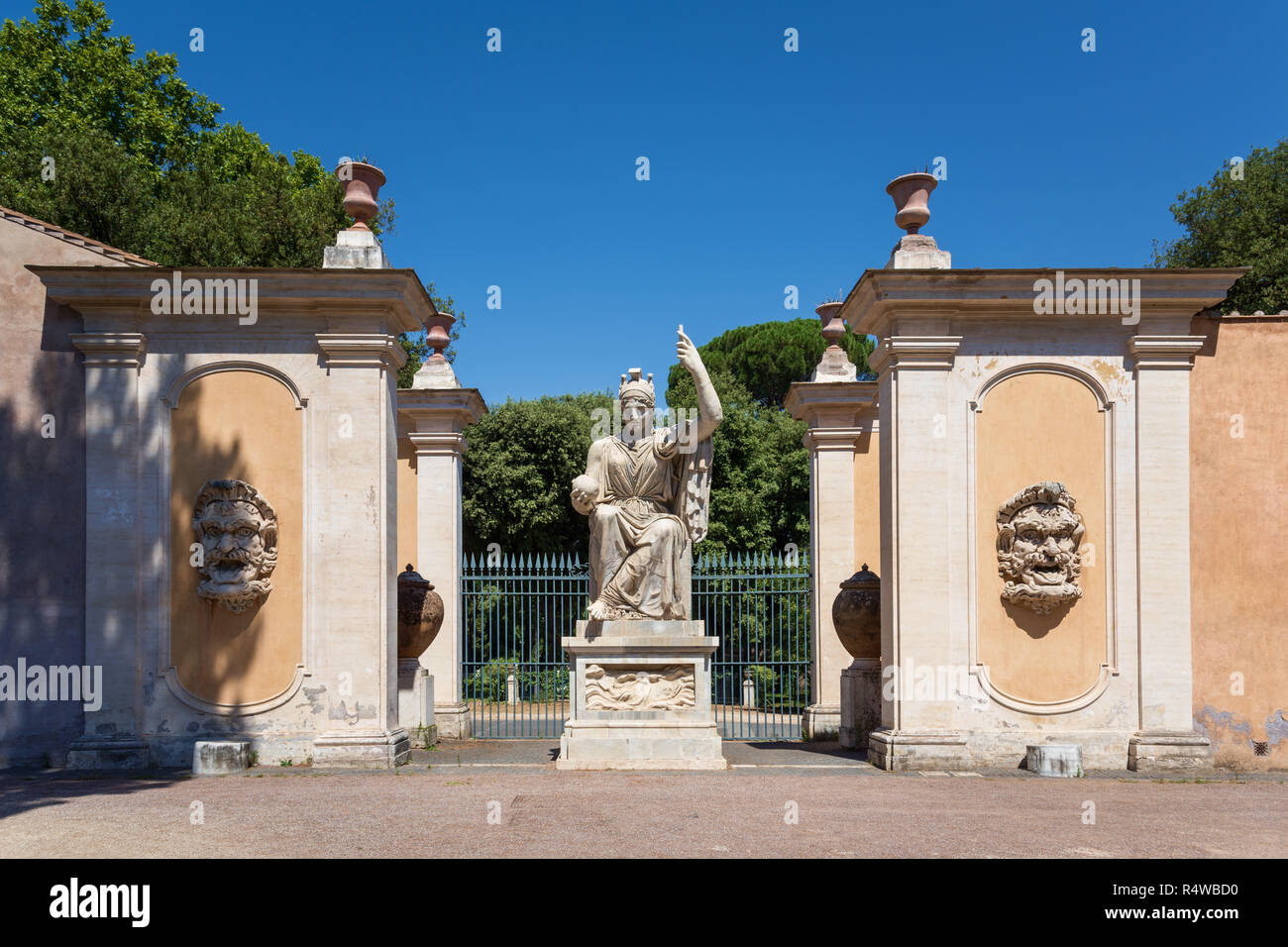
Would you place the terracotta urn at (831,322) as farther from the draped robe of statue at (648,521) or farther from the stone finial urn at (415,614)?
the stone finial urn at (415,614)

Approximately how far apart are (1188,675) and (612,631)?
5.04m

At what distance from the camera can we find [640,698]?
8609mm

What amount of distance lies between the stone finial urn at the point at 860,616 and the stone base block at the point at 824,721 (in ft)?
4.75

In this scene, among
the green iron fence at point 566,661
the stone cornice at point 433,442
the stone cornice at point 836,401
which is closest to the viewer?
the stone cornice at point 836,401

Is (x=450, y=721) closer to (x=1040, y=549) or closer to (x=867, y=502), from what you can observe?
(x=867, y=502)

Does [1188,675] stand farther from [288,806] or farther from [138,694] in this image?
[138,694]

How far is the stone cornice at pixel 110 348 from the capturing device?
867 cm

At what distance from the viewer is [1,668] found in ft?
28.5

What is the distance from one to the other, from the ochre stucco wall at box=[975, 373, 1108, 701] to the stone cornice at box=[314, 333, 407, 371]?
5387mm

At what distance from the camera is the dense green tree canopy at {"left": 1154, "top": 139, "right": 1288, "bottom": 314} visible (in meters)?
17.5

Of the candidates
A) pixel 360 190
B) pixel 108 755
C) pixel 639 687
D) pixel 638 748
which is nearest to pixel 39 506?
pixel 108 755

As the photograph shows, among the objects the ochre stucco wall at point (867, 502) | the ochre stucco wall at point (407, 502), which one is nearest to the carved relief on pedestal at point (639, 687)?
the ochre stucco wall at point (867, 502)

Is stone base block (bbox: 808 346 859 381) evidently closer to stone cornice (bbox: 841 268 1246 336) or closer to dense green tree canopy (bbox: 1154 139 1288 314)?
stone cornice (bbox: 841 268 1246 336)

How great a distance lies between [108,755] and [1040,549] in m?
8.29
